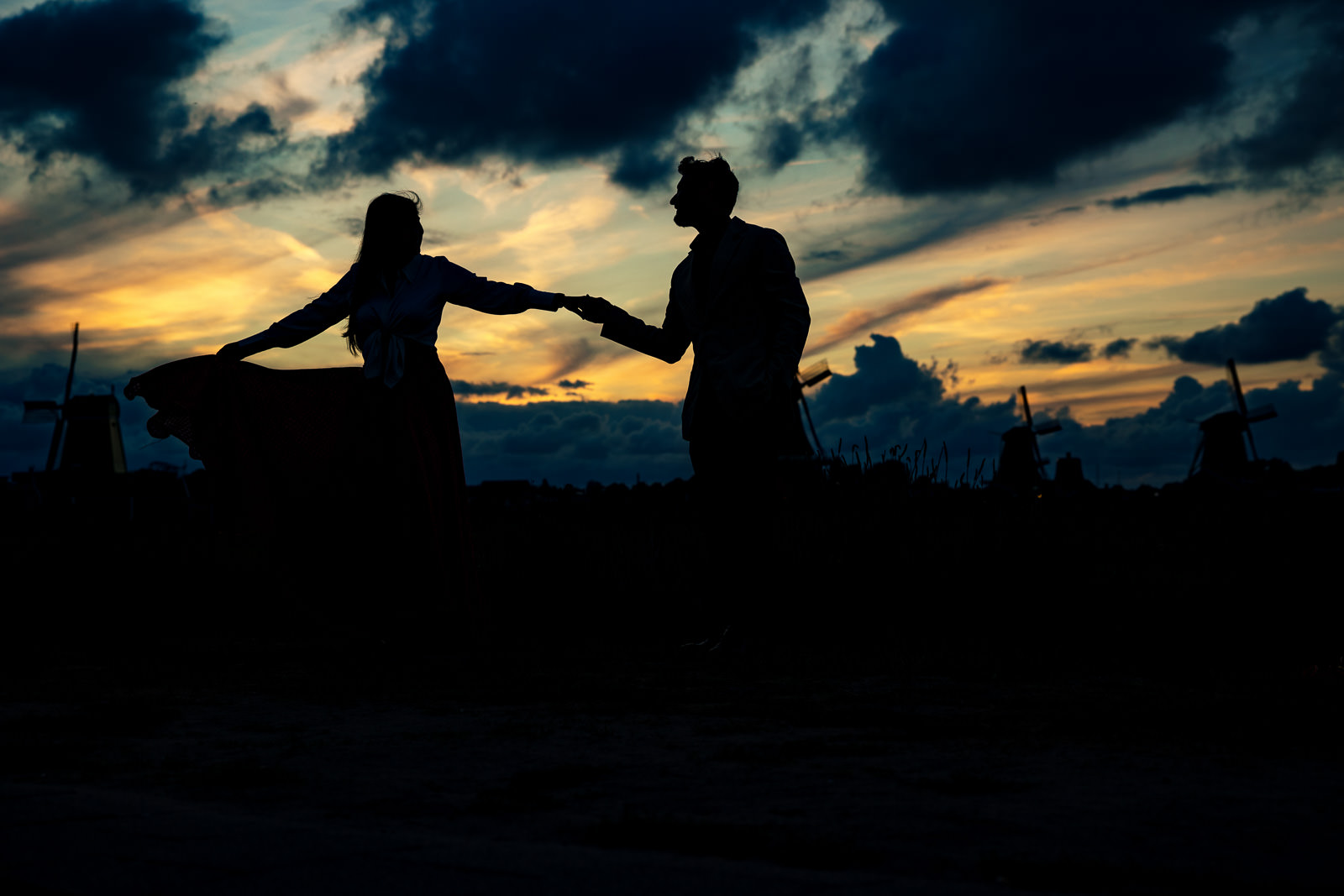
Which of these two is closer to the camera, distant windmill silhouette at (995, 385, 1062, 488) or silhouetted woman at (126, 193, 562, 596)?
silhouetted woman at (126, 193, 562, 596)

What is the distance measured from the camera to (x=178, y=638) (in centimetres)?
655

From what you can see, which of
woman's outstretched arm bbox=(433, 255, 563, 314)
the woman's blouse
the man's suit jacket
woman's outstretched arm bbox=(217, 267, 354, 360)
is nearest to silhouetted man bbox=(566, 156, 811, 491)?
the man's suit jacket

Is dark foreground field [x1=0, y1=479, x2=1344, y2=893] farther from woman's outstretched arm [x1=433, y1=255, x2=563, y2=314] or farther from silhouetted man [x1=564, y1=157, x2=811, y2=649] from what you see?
woman's outstretched arm [x1=433, y1=255, x2=563, y2=314]

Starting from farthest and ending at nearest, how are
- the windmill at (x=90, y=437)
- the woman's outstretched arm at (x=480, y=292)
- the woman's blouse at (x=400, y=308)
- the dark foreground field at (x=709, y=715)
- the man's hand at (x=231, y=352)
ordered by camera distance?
the windmill at (x=90, y=437) → the man's hand at (x=231, y=352) → the woman's outstretched arm at (x=480, y=292) → the woman's blouse at (x=400, y=308) → the dark foreground field at (x=709, y=715)

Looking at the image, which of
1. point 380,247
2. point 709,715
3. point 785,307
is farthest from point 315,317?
point 709,715

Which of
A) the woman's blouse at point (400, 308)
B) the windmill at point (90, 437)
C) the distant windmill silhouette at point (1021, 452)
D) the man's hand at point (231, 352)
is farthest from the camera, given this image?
the distant windmill silhouette at point (1021, 452)

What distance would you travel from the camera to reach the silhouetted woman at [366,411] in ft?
19.8

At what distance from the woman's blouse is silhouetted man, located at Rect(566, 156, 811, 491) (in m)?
1.00

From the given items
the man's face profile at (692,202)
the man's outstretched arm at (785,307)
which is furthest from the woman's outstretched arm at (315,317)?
the man's outstretched arm at (785,307)

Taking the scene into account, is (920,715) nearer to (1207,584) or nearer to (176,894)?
(176,894)

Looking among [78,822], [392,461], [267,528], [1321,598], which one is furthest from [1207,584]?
[78,822]

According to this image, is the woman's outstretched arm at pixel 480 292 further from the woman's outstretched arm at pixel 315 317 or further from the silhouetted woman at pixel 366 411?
the woman's outstretched arm at pixel 315 317

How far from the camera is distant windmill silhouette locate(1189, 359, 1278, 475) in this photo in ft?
253

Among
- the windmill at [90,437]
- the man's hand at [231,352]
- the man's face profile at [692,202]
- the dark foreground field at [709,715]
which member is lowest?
the dark foreground field at [709,715]
